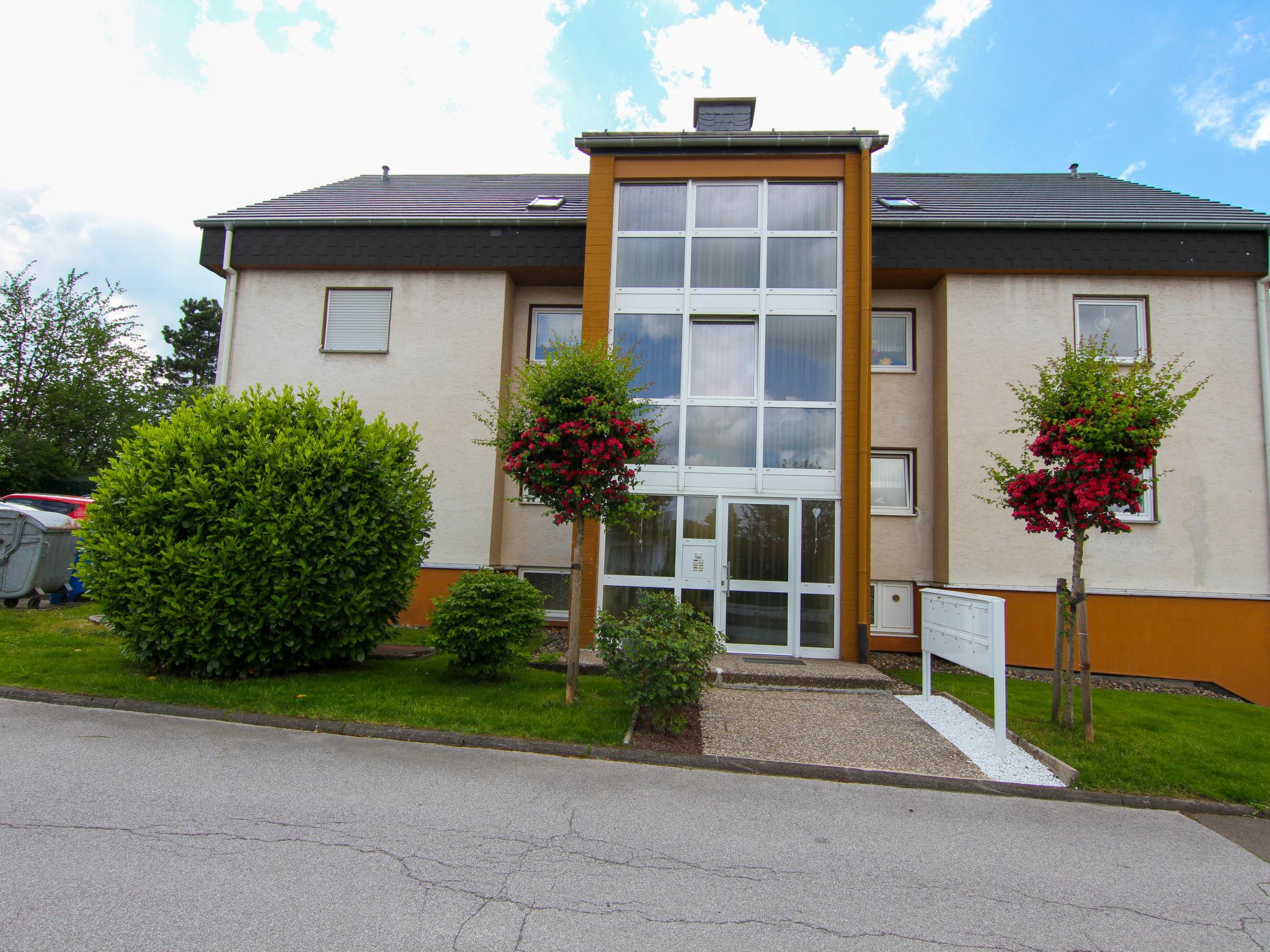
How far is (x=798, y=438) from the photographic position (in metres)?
10.5

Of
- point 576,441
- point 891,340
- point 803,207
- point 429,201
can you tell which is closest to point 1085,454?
point 576,441

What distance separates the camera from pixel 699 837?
4379 mm

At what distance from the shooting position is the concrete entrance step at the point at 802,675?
28.6 feet

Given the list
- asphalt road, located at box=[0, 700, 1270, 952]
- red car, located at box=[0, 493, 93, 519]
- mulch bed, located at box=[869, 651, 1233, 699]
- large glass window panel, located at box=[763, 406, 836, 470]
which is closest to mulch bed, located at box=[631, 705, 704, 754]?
asphalt road, located at box=[0, 700, 1270, 952]

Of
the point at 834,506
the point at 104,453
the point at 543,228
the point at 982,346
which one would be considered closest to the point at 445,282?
the point at 543,228

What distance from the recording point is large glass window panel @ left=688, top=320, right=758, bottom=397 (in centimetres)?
1073

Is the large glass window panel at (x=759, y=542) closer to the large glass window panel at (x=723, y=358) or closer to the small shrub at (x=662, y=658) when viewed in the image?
the large glass window panel at (x=723, y=358)

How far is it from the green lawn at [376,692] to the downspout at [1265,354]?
10.7 m

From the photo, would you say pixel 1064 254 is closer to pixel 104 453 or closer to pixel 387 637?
pixel 387 637

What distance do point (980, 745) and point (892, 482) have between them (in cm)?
618

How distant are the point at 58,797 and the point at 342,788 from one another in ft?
5.48

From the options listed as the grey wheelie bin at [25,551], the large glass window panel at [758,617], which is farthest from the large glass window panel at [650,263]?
the grey wheelie bin at [25,551]

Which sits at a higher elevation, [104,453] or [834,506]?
[104,453]

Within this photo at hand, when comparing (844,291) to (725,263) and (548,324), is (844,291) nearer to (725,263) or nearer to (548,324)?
(725,263)
